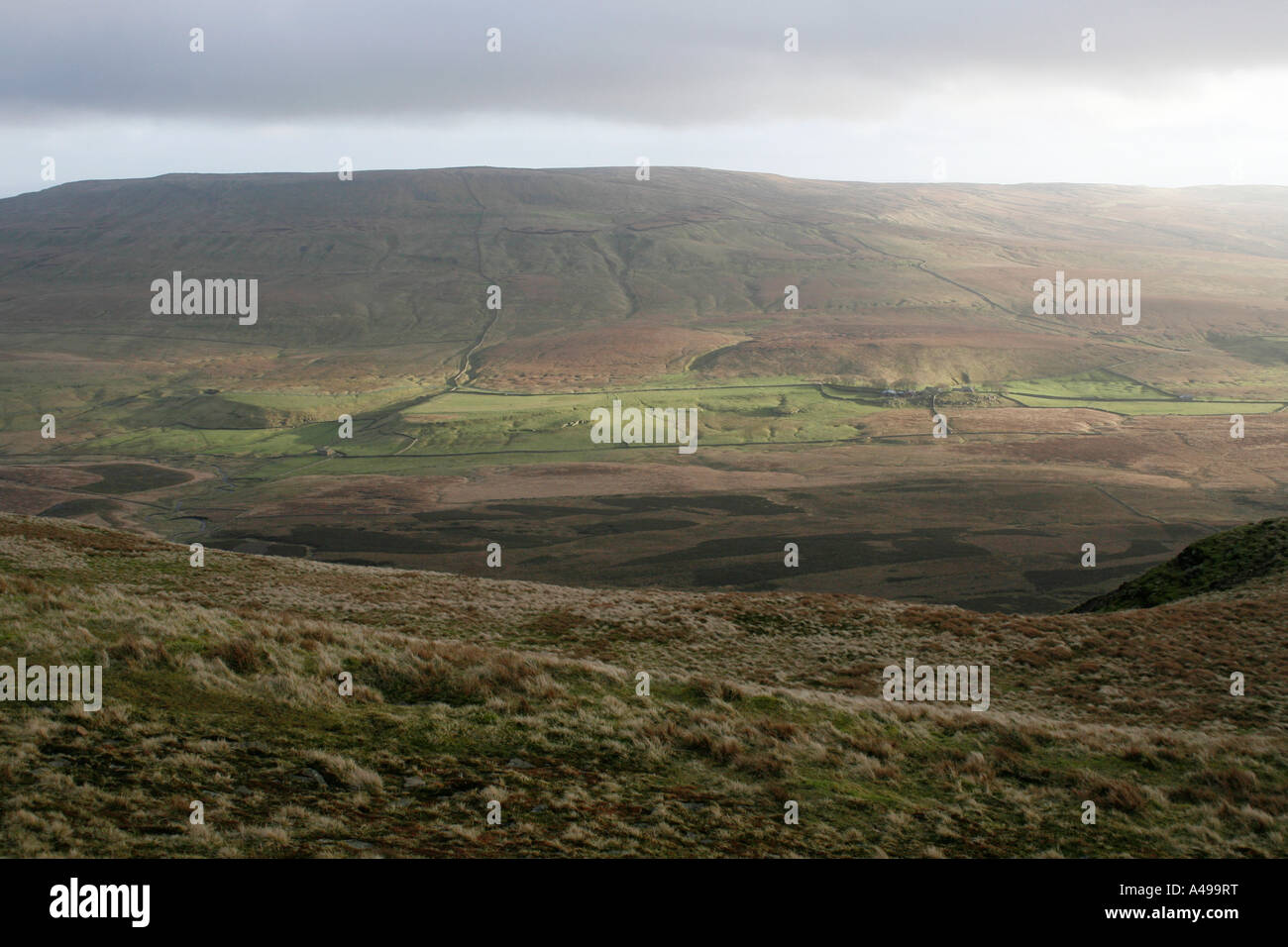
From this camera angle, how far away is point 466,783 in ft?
41.8

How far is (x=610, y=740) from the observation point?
49.9ft

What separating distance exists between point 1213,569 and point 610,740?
2893cm

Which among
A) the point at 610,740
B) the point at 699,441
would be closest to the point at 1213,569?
the point at 610,740

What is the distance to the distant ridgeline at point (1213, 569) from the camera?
32531 mm

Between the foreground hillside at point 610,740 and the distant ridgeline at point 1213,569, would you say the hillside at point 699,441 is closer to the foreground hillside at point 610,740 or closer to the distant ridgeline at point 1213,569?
the distant ridgeline at point 1213,569

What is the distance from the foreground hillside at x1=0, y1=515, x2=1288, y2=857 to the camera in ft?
36.5

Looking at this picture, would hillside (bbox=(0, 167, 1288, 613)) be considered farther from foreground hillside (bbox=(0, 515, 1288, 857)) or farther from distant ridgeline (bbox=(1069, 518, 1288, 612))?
foreground hillside (bbox=(0, 515, 1288, 857))

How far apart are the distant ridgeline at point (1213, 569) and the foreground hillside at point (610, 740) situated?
21.8ft

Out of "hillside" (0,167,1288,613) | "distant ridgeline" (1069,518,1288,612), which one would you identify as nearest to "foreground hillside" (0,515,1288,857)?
"distant ridgeline" (1069,518,1288,612)

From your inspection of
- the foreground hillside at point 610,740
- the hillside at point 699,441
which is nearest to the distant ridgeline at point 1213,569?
the foreground hillside at point 610,740

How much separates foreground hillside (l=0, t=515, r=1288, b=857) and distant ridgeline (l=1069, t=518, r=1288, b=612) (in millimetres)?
6650

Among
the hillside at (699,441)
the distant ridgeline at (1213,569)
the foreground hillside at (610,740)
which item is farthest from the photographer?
the hillside at (699,441)

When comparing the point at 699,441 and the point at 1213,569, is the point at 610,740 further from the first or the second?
the point at 699,441
